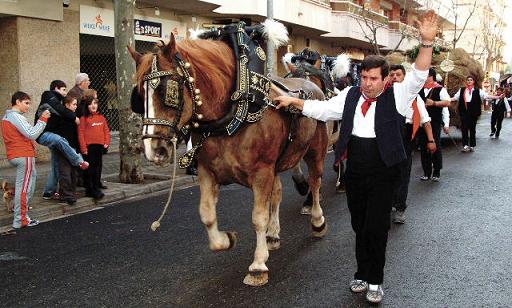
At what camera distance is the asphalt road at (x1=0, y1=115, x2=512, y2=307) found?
426 centimetres

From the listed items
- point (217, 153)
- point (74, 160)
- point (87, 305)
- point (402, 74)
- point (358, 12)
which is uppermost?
point (358, 12)

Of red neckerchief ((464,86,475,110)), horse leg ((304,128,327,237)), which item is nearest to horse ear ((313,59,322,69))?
horse leg ((304,128,327,237))

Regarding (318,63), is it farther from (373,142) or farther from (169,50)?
(169,50)

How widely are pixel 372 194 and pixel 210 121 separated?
53.8 inches

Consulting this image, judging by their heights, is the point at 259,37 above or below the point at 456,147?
above

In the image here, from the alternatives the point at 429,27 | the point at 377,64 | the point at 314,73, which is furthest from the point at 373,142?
the point at 314,73

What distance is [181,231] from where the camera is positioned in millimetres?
6367

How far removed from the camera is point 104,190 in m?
8.91

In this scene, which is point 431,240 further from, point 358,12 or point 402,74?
point 358,12

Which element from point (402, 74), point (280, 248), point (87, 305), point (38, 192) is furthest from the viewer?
point (38, 192)

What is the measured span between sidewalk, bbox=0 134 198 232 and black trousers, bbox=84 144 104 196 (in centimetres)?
16

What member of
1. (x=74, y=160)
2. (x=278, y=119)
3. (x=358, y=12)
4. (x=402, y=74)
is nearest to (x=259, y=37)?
(x=278, y=119)

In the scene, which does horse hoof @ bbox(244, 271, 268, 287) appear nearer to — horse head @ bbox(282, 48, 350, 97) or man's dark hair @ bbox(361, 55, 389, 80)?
man's dark hair @ bbox(361, 55, 389, 80)

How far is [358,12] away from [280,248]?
2617 cm
